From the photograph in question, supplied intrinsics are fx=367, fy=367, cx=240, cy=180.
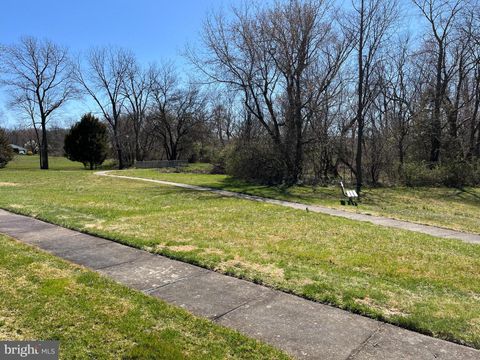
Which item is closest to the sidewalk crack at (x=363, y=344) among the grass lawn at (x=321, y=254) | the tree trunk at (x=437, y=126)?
the grass lawn at (x=321, y=254)

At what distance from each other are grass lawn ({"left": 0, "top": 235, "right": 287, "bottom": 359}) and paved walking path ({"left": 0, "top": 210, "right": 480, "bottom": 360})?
219 mm

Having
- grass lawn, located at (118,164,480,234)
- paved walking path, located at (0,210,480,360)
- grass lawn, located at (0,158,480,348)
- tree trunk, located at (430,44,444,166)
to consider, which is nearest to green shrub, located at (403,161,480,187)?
grass lawn, located at (118,164,480,234)

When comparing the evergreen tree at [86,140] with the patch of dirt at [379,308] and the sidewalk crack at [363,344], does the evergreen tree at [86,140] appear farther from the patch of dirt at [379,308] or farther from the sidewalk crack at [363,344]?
the sidewalk crack at [363,344]

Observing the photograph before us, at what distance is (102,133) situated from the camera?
42219mm

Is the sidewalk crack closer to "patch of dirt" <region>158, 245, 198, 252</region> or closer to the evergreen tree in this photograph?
"patch of dirt" <region>158, 245, 198, 252</region>

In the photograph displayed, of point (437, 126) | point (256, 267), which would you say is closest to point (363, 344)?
point (256, 267)

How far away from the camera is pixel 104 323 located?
132 inches

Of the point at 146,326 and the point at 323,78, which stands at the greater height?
the point at 323,78

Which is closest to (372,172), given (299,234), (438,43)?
(438,43)

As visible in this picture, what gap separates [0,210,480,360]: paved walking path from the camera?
3.04 metres

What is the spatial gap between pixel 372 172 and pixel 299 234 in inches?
706

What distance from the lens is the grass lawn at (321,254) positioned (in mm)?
3934

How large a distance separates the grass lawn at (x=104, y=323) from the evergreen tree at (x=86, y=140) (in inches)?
1565

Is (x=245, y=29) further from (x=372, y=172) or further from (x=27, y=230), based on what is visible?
(x=27, y=230)
